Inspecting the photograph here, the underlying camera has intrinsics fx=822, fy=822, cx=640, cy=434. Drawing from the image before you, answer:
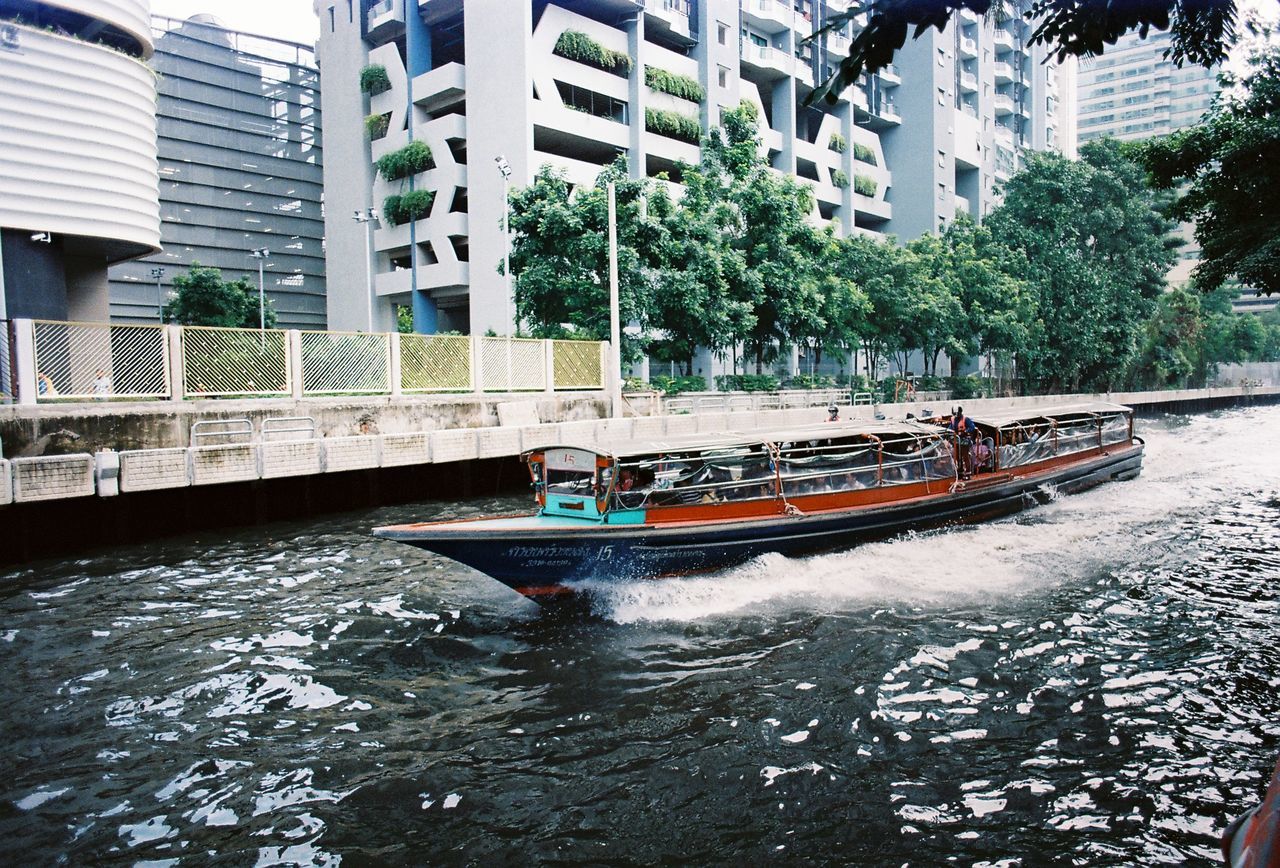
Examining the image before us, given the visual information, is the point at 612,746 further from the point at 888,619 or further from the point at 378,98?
the point at 378,98

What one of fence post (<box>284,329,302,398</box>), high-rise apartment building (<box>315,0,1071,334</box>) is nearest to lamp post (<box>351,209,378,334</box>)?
high-rise apartment building (<box>315,0,1071,334</box>)

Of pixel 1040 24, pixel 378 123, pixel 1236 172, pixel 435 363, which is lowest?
pixel 435 363

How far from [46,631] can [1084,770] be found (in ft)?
31.8

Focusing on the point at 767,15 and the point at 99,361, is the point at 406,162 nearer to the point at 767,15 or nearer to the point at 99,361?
the point at 767,15

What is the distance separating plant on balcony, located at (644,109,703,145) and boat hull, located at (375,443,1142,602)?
30.2 m

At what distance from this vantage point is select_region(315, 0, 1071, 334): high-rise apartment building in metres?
34.9

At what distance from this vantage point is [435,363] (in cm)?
1833

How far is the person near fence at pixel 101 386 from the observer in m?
13.1

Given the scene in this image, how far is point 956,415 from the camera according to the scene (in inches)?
589

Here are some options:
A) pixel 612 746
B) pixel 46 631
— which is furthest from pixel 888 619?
pixel 46 631

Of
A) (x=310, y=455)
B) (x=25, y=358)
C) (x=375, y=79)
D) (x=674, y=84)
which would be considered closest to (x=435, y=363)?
(x=310, y=455)

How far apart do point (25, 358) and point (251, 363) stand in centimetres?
354

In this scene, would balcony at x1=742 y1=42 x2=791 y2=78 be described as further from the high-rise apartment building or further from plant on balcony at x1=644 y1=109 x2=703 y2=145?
plant on balcony at x1=644 y1=109 x2=703 y2=145

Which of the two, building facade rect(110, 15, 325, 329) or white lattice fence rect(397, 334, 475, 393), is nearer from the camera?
white lattice fence rect(397, 334, 475, 393)
